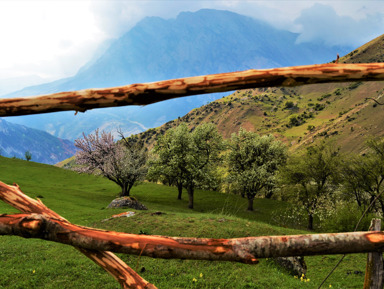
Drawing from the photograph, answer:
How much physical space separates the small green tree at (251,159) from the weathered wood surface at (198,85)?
3599cm

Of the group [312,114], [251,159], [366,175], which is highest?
[312,114]

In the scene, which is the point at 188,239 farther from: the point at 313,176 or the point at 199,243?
the point at 313,176

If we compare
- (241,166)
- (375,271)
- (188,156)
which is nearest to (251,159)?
(241,166)

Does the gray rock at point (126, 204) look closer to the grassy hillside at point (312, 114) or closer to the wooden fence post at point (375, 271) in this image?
the wooden fence post at point (375, 271)

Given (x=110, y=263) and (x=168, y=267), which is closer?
(x=110, y=263)

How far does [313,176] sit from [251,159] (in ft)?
32.5

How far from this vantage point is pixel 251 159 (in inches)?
1567

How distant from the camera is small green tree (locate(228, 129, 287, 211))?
38.0 meters

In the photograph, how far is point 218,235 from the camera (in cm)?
1398

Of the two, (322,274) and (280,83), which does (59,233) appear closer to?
(280,83)

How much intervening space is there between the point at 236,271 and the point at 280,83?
32.3 ft

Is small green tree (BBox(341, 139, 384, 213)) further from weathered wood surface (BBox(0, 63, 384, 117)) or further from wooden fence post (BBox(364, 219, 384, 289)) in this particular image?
weathered wood surface (BBox(0, 63, 384, 117))

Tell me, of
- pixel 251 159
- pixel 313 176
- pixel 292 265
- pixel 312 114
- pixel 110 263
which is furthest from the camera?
pixel 312 114

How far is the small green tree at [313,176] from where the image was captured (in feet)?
104
